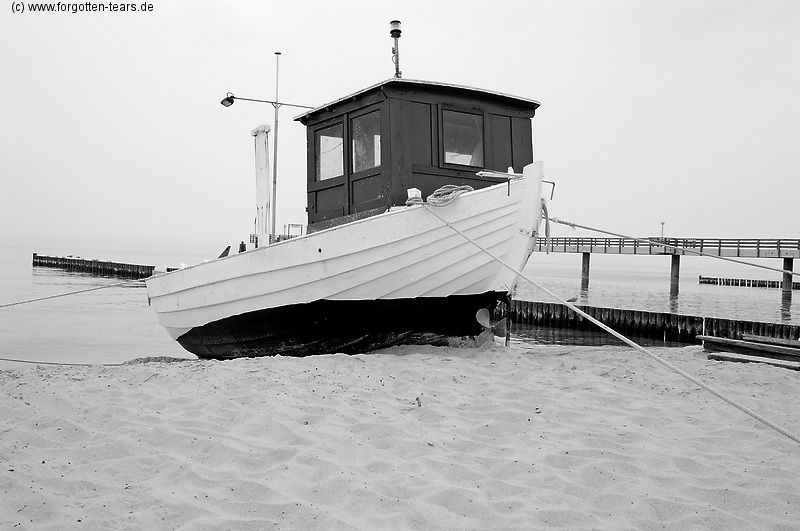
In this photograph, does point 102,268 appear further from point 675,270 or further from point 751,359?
point 751,359

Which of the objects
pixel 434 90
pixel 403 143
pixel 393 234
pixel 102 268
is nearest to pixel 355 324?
pixel 393 234

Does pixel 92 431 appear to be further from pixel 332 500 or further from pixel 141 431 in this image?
pixel 332 500

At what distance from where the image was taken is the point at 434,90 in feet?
22.4

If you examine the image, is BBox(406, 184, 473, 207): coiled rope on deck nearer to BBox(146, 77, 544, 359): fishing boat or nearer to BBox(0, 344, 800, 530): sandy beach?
BBox(146, 77, 544, 359): fishing boat

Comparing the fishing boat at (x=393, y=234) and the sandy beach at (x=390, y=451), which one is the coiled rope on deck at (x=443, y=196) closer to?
the fishing boat at (x=393, y=234)

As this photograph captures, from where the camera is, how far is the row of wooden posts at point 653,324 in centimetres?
1259

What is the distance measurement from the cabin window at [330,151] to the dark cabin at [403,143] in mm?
13

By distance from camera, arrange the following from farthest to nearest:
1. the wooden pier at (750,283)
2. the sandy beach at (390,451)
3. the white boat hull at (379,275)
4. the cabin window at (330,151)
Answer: the wooden pier at (750,283)
the cabin window at (330,151)
the white boat hull at (379,275)
the sandy beach at (390,451)

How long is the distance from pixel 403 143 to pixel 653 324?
34.2ft

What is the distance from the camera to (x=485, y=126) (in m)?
7.21

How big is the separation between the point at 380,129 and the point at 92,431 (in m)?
4.41

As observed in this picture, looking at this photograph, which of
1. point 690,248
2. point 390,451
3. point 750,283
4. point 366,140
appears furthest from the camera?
point 750,283

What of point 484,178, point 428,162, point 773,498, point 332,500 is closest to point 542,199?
point 484,178

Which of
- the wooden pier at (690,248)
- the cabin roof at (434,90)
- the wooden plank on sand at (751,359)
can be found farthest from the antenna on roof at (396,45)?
the wooden pier at (690,248)
